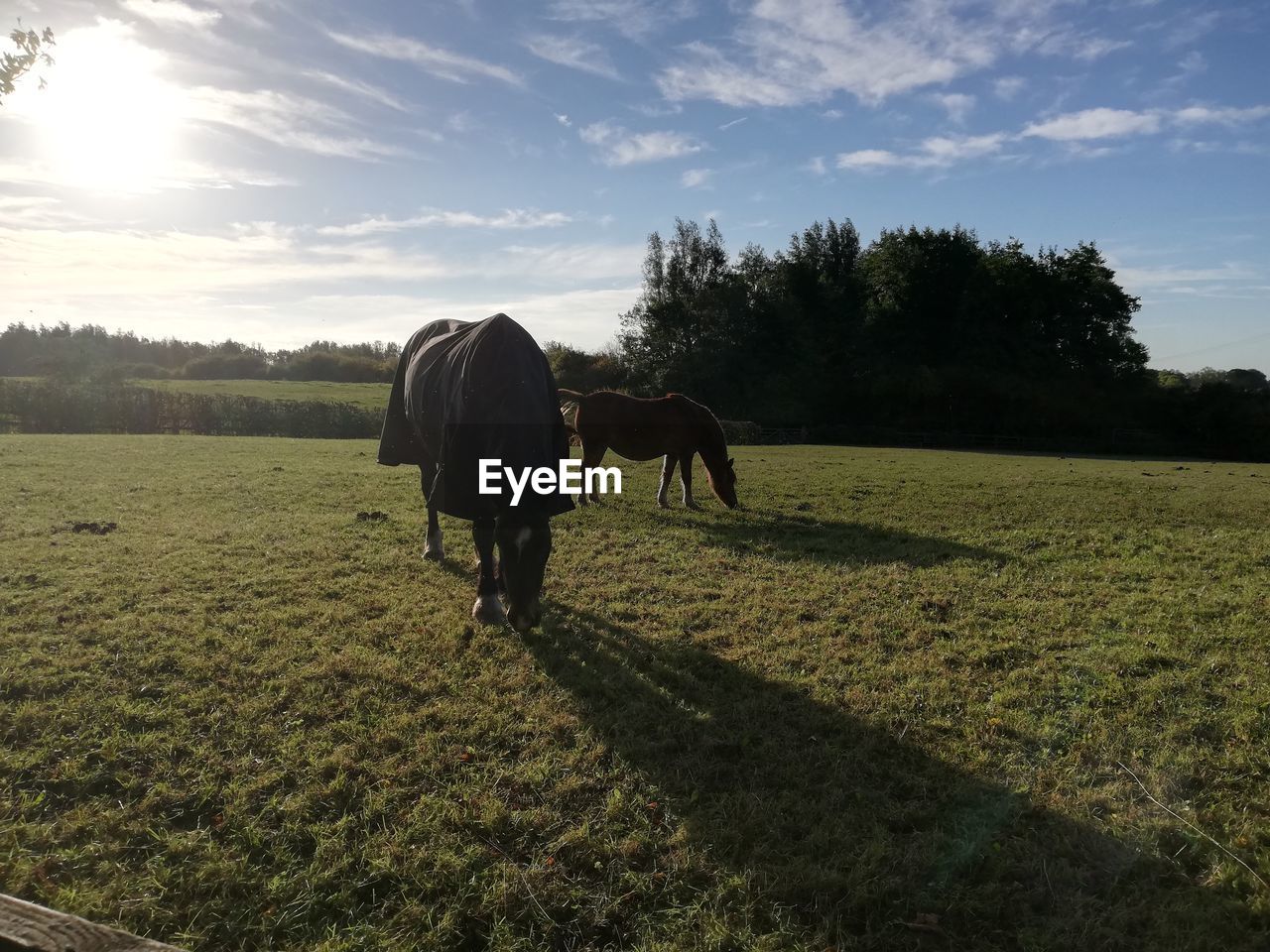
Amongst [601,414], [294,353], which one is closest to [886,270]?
[601,414]

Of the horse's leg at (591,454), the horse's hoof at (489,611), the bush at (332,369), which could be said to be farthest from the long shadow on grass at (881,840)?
the bush at (332,369)

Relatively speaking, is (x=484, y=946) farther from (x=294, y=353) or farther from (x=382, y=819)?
(x=294, y=353)

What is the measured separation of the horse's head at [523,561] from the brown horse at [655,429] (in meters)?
6.18

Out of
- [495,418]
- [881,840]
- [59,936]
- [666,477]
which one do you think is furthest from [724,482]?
[59,936]

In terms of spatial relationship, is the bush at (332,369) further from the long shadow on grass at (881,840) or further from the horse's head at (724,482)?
the long shadow on grass at (881,840)

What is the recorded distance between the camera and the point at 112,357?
2099 inches

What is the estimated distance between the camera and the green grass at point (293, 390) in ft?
131

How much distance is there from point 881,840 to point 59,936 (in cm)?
290

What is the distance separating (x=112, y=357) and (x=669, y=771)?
65390mm

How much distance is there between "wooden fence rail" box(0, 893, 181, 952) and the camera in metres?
1.38

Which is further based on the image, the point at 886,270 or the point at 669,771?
the point at 886,270

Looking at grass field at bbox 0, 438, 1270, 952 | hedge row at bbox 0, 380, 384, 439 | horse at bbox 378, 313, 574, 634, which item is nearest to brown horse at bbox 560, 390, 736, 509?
grass field at bbox 0, 438, 1270, 952

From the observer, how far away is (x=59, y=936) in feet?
4.62

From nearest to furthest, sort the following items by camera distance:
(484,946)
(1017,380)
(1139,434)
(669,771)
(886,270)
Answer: (484,946) → (669,771) → (1139,434) → (1017,380) → (886,270)
